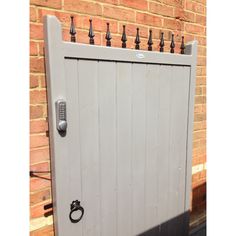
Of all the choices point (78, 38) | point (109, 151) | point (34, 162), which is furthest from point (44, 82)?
point (109, 151)

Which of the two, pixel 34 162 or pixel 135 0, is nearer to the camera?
pixel 34 162

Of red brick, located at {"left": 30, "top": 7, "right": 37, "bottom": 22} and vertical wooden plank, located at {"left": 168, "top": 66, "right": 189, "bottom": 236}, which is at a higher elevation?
red brick, located at {"left": 30, "top": 7, "right": 37, "bottom": 22}

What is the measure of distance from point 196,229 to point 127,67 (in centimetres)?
216

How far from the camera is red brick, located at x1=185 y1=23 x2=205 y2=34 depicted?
2.49m

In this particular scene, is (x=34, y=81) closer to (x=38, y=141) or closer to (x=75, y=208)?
(x=38, y=141)

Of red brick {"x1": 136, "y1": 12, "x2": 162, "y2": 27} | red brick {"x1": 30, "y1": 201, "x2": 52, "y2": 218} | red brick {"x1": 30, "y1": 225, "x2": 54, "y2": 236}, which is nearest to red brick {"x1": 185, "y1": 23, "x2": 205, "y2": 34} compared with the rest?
red brick {"x1": 136, "y1": 12, "x2": 162, "y2": 27}

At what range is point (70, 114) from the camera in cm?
167

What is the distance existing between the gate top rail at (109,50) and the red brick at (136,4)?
0.22 m

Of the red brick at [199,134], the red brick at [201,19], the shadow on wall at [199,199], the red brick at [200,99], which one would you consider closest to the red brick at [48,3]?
the red brick at [201,19]

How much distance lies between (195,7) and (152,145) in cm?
142

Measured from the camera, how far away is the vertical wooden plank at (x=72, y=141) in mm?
1649

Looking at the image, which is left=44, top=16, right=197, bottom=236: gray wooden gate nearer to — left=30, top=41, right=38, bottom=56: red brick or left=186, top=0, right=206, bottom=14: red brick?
left=30, top=41, right=38, bottom=56: red brick

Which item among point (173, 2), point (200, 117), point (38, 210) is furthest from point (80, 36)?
point (200, 117)
